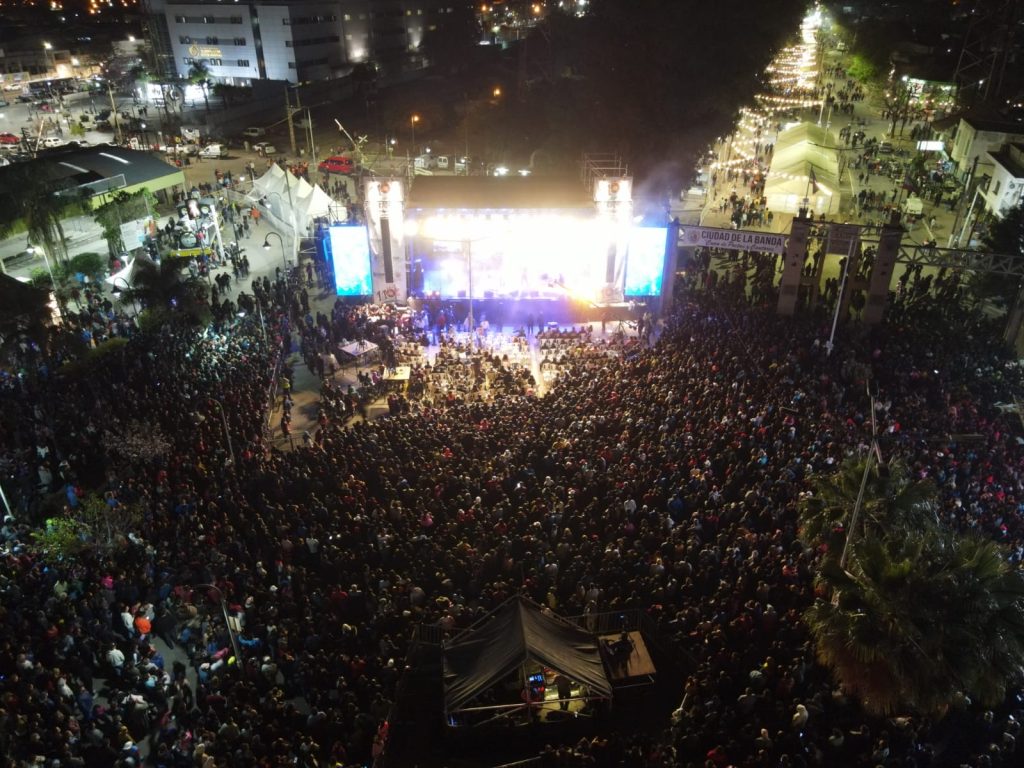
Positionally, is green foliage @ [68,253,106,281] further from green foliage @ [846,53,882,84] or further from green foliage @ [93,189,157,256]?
green foliage @ [846,53,882,84]

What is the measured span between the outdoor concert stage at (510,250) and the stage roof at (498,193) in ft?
0.13

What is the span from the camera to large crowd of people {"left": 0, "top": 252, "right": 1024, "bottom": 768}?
9.10m

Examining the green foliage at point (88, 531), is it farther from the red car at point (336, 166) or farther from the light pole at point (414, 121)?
the light pole at point (414, 121)

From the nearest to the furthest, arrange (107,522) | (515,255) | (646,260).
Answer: (107,522) → (646,260) → (515,255)

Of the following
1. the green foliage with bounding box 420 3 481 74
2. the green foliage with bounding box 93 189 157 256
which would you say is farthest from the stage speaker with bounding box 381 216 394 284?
the green foliage with bounding box 420 3 481 74

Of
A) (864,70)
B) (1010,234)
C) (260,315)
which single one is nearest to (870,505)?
(1010,234)

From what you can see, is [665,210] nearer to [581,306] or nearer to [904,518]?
[581,306]

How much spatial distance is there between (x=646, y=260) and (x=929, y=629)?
54.2 ft

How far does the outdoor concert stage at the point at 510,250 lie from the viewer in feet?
75.9

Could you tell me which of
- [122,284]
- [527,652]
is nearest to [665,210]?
[122,284]

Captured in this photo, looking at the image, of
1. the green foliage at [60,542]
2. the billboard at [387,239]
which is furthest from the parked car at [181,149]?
the green foliage at [60,542]

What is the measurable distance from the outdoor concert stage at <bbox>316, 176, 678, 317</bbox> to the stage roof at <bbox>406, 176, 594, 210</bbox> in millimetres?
39

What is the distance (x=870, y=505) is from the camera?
10.1 metres

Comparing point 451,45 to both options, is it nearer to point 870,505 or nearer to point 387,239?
point 387,239
